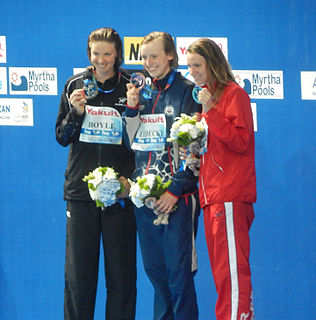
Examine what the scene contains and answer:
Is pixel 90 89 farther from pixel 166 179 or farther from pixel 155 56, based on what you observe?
pixel 166 179

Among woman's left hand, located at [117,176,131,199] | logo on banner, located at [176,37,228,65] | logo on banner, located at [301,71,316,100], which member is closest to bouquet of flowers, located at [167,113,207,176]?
woman's left hand, located at [117,176,131,199]

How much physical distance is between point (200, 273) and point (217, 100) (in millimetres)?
1778

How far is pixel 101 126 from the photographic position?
321 centimetres

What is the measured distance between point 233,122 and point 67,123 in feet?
3.33

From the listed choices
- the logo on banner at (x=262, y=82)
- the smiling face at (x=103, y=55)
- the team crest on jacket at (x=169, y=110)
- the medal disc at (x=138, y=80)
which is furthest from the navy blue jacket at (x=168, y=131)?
the logo on banner at (x=262, y=82)

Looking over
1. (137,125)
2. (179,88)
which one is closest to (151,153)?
(137,125)

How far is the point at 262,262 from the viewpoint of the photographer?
13.4 ft

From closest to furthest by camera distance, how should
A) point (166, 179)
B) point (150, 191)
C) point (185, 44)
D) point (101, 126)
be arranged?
point (150, 191) → point (166, 179) → point (101, 126) → point (185, 44)

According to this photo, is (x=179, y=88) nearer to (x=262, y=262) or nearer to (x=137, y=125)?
(x=137, y=125)

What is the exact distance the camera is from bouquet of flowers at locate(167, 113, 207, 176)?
277 centimetres

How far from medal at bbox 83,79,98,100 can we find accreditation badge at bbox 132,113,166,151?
1.10 feet

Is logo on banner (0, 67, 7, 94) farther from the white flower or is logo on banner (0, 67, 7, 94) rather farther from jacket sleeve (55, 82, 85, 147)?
the white flower

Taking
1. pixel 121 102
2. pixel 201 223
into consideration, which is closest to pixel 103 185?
pixel 121 102

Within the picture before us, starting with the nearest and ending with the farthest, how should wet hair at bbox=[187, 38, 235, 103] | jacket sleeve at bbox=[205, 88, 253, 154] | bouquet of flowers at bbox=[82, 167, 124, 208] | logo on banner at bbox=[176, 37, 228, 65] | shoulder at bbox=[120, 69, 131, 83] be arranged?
jacket sleeve at bbox=[205, 88, 253, 154] → wet hair at bbox=[187, 38, 235, 103] → bouquet of flowers at bbox=[82, 167, 124, 208] → shoulder at bbox=[120, 69, 131, 83] → logo on banner at bbox=[176, 37, 228, 65]
